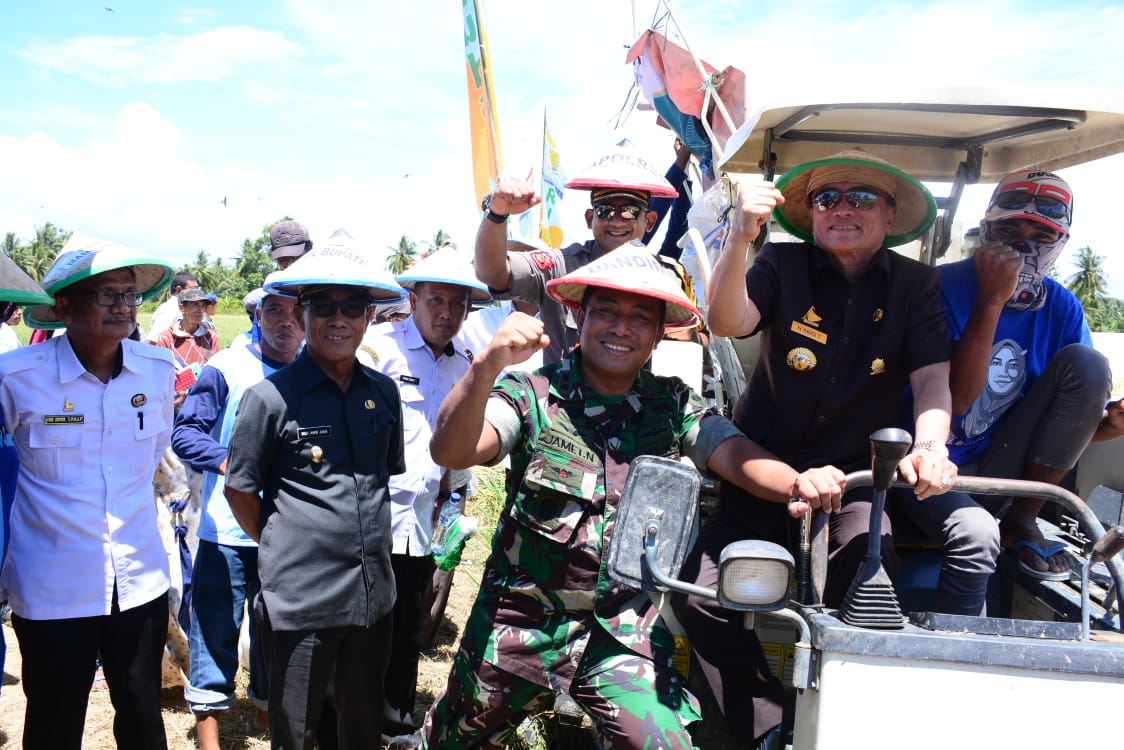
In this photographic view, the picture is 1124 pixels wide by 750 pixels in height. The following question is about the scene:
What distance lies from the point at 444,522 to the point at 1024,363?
8.33ft

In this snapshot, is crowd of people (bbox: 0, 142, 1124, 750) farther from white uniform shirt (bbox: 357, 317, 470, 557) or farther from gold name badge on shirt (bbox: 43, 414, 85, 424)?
white uniform shirt (bbox: 357, 317, 470, 557)

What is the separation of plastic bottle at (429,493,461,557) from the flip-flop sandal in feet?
7.64

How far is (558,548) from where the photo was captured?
98.2 inches

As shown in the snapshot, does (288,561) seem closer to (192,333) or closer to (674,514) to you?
(674,514)

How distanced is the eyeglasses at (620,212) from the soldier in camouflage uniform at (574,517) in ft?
3.12

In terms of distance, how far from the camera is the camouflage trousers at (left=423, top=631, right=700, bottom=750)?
230cm

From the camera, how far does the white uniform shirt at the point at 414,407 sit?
3.68 metres

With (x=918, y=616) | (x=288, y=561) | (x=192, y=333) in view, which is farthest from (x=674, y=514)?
(x=192, y=333)

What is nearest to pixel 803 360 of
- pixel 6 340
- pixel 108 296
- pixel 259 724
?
pixel 108 296

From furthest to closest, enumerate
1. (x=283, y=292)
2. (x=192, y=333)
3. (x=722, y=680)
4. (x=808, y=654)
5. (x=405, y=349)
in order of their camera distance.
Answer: (x=192, y=333)
(x=405, y=349)
(x=283, y=292)
(x=722, y=680)
(x=808, y=654)

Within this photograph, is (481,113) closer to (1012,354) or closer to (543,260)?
(543,260)

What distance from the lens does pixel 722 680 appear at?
255 centimetres

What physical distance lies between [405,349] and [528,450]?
4.92 feet

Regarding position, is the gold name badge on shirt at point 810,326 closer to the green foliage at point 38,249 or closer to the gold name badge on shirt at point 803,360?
the gold name badge on shirt at point 803,360
